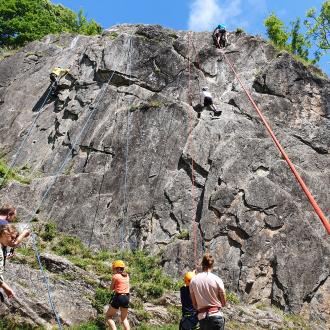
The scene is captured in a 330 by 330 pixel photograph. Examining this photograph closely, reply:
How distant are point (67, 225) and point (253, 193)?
6.41m

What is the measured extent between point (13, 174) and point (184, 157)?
22.7ft

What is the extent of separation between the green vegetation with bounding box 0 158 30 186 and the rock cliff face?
0.42 metres

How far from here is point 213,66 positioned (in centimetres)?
2073

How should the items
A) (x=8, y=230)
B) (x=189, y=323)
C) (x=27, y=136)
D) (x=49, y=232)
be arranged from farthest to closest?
1. (x=27, y=136)
2. (x=49, y=232)
3. (x=189, y=323)
4. (x=8, y=230)

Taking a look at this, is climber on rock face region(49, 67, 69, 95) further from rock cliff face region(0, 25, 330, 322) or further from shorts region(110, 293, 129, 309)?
shorts region(110, 293, 129, 309)

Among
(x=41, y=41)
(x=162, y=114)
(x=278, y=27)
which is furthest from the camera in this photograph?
(x=278, y=27)

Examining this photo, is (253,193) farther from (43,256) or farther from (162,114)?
(43,256)

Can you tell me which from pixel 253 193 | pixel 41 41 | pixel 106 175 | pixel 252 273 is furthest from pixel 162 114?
pixel 41 41

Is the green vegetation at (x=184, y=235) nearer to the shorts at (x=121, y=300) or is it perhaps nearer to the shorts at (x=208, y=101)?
the shorts at (x=121, y=300)

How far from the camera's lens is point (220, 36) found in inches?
837

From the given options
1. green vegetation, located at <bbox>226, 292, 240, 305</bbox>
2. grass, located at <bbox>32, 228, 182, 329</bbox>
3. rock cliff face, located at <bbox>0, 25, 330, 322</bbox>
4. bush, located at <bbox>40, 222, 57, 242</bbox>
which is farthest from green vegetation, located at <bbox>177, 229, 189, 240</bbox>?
bush, located at <bbox>40, 222, 57, 242</bbox>

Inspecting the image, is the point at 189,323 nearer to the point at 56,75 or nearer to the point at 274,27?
the point at 56,75

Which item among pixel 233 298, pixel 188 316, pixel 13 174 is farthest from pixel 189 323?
pixel 13 174

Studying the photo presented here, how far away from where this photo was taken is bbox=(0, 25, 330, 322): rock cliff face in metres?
14.9
